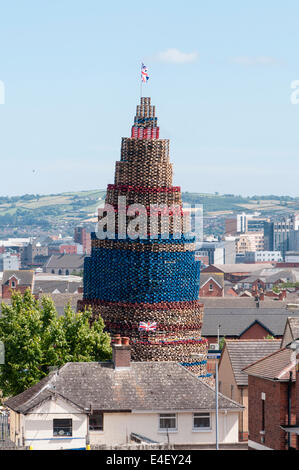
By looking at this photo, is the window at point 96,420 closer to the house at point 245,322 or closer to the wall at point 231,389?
the wall at point 231,389

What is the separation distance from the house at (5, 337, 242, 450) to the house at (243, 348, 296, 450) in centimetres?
131

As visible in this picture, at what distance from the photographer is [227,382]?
8225cm

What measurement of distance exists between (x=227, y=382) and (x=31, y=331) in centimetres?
1478

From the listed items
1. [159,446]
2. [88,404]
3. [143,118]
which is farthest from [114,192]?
[159,446]

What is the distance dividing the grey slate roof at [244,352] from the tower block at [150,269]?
2.06 metres

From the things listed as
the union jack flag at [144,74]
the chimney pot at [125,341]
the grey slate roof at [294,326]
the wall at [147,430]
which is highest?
the union jack flag at [144,74]

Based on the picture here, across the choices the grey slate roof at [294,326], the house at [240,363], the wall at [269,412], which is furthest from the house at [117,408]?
the house at [240,363]

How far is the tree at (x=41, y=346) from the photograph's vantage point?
7331cm

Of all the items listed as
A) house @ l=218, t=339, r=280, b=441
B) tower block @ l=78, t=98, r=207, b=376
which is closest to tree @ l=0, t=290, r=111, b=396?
tower block @ l=78, t=98, r=207, b=376

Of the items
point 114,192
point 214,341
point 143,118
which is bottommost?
point 214,341

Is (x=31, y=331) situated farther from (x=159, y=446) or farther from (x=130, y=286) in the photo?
(x=159, y=446)

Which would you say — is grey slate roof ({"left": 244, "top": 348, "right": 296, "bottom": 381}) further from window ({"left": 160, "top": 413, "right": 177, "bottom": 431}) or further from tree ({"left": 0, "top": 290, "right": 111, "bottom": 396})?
tree ({"left": 0, "top": 290, "right": 111, "bottom": 396})

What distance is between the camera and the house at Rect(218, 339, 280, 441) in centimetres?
7756

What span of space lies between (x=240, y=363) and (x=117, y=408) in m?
21.6
